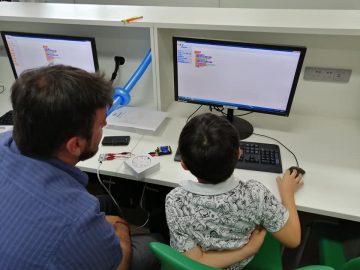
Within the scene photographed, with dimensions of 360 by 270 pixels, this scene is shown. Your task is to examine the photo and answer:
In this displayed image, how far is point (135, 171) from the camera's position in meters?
1.16

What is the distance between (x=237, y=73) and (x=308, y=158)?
47 centimetres

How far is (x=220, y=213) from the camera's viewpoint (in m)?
0.85

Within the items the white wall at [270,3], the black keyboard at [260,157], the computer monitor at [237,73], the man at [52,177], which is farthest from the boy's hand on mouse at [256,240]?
the white wall at [270,3]

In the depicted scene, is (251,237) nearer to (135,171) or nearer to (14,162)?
(135,171)

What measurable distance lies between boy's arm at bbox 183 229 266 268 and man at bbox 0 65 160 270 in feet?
0.83

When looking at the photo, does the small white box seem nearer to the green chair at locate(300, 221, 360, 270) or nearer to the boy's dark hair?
the boy's dark hair

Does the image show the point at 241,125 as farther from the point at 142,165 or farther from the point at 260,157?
the point at 142,165

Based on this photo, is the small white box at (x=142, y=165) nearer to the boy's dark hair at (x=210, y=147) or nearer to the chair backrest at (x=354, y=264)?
the boy's dark hair at (x=210, y=147)

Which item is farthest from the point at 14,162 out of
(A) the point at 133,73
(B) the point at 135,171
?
(A) the point at 133,73

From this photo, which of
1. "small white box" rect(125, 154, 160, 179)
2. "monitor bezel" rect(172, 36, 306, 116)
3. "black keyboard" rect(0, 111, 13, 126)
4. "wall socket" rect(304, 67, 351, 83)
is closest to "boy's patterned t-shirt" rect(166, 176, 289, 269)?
"small white box" rect(125, 154, 160, 179)

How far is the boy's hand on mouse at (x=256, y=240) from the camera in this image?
0.95m

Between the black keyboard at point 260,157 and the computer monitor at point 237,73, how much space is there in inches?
4.9

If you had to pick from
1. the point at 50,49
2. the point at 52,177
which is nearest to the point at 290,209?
the point at 52,177

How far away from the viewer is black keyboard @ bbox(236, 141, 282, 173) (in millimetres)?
1203
